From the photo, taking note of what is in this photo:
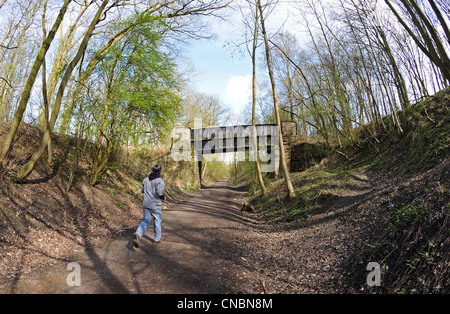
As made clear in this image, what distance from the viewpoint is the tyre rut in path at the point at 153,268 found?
12.2ft

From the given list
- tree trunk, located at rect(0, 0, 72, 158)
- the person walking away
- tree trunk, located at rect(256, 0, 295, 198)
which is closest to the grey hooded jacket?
the person walking away

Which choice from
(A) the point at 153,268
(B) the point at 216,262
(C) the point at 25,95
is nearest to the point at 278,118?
(B) the point at 216,262

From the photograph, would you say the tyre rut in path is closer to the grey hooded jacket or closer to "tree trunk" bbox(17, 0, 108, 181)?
the grey hooded jacket

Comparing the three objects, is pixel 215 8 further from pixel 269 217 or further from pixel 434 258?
pixel 434 258

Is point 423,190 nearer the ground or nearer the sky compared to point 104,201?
nearer the sky

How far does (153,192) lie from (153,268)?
6.52 ft

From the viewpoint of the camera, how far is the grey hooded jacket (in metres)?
5.98

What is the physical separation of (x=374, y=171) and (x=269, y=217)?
481cm

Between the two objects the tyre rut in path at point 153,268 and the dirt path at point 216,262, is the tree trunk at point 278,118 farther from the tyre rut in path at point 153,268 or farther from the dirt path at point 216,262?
the tyre rut in path at point 153,268

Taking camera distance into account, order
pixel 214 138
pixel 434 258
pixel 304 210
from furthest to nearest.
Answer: pixel 214 138, pixel 304 210, pixel 434 258

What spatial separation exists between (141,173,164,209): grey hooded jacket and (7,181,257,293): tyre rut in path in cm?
97

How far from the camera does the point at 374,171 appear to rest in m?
10.0

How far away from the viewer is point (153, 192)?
19.8ft

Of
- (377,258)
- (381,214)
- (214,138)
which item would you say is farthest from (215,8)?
(214,138)
